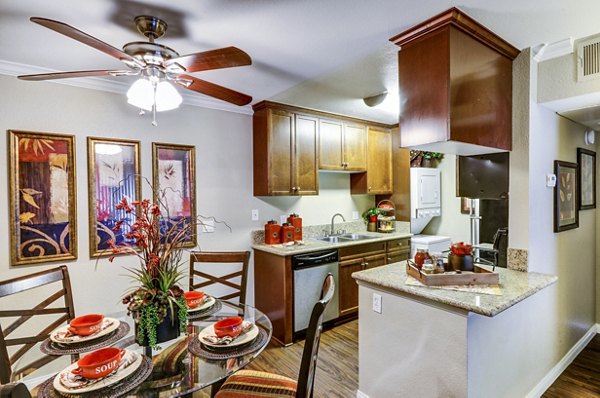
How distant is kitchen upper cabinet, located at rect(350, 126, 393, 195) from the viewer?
423cm

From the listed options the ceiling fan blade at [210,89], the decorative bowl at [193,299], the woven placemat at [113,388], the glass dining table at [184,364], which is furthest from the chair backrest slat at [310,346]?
the ceiling fan blade at [210,89]

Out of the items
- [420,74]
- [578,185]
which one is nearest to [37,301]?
[420,74]

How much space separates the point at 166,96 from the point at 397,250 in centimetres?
321

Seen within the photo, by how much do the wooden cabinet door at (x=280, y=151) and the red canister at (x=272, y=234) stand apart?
0.38m

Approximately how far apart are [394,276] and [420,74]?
1258 mm

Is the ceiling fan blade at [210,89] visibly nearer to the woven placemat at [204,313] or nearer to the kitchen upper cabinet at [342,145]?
the woven placemat at [204,313]

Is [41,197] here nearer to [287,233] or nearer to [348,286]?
[287,233]

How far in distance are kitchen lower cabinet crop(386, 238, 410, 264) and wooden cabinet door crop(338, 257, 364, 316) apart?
49 centimetres

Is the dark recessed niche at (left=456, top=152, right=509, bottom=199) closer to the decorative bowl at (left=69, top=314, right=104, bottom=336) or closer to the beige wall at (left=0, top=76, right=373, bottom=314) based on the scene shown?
the beige wall at (left=0, top=76, right=373, bottom=314)

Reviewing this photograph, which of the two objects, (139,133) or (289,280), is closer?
(139,133)

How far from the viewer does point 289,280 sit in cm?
306

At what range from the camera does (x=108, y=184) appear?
8.64 ft

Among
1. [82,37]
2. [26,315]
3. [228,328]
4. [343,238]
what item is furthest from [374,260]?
[82,37]

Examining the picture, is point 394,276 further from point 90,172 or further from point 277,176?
point 90,172
